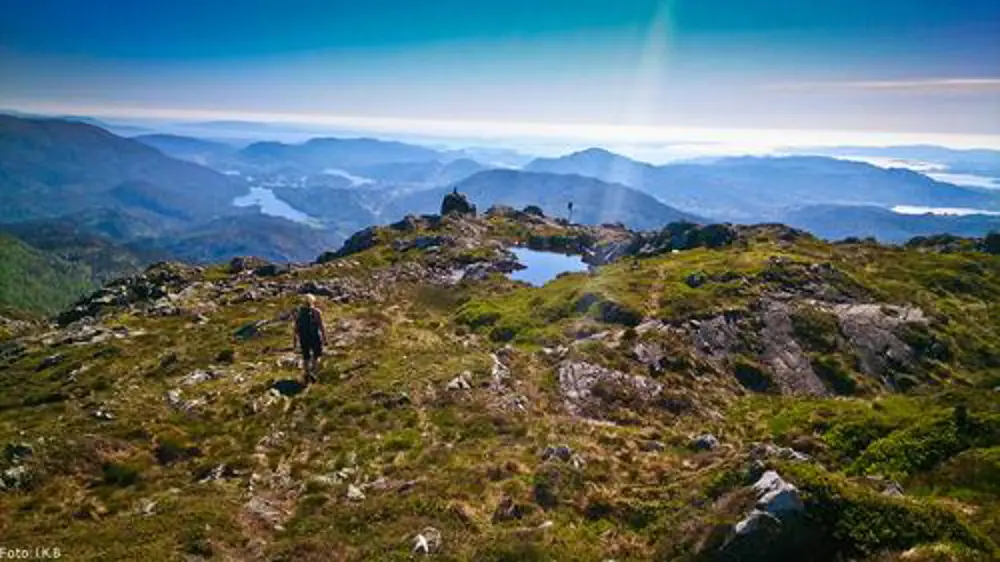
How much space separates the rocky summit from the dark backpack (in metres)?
3.61

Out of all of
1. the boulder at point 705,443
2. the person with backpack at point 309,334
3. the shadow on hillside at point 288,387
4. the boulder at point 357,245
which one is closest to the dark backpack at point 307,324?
the person with backpack at point 309,334

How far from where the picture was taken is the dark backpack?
182 ft

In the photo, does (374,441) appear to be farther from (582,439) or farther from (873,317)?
(873,317)

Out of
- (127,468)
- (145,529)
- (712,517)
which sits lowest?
(127,468)

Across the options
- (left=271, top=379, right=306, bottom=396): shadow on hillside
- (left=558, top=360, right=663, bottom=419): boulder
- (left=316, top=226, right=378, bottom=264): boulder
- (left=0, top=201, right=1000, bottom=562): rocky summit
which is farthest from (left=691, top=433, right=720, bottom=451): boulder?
(left=316, top=226, right=378, bottom=264): boulder

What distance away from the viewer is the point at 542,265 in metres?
121

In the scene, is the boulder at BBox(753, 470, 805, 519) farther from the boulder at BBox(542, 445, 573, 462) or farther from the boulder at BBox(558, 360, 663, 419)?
the boulder at BBox(558, 360, 663, 419)

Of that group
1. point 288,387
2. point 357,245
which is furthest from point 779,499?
point 357,245

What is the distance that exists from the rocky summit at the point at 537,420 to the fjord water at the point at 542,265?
757 cm

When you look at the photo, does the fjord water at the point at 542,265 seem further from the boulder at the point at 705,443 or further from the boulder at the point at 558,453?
the boulder at the point at 558,453

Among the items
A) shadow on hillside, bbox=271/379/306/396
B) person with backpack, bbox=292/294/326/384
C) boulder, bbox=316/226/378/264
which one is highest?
person with backpack, bbox=292/294/326/384

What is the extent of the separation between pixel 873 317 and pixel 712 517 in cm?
6111

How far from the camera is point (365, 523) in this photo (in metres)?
26.5

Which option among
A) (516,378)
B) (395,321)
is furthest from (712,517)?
(395,321)
